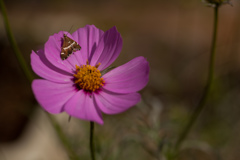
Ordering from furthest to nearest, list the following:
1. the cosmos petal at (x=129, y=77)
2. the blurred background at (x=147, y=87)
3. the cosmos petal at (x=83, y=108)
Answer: the blurred background at (x=147, y=87) → the cosmos petal at (x=129, y=77) → the cosmos petal at (x=83, y=108)

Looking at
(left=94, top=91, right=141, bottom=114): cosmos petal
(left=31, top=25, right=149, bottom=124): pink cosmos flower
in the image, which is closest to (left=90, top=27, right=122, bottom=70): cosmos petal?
(left=31, top=25, right=149, bottom=124): pink cosmos flower

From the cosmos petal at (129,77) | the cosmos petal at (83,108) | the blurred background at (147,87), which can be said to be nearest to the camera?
the cosmos petal at (83,108)

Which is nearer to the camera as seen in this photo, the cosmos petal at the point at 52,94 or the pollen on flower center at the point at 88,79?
the cosmos petal at the point at 52,94

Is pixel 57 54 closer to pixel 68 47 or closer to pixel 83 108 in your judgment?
pixel 68 47

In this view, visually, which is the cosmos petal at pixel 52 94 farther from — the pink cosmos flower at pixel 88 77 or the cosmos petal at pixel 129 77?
the cosmos petal at pixel 129 77

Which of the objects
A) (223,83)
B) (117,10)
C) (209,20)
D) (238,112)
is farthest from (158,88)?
(117,10)

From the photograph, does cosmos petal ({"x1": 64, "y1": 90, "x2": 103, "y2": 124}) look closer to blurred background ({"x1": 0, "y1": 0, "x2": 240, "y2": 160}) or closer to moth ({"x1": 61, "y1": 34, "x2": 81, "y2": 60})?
moth ({"x1": 61, "y1": 34, "x2": 81, "y2": 60})

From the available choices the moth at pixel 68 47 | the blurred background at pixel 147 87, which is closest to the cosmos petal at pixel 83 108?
the moth at pixel 68 47
